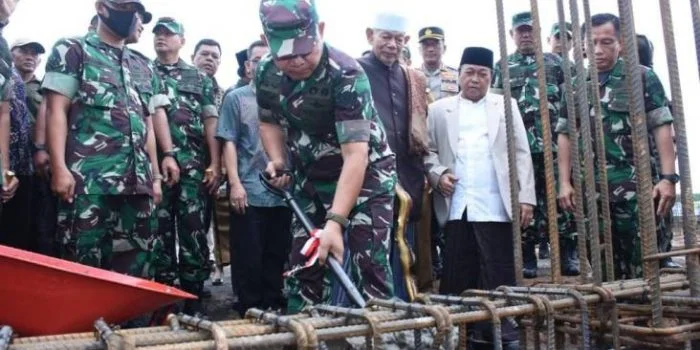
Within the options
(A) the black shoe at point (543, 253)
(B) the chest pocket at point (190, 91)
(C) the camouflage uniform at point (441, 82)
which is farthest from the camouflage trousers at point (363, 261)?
(A) the black shoe at point (543, 253)

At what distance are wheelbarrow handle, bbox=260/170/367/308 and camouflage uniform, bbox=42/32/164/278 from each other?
849 mm

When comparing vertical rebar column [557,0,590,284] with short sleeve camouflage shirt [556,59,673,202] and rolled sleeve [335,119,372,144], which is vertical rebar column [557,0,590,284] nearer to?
rolled sleeve [335,119,372,144]

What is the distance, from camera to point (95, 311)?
74.7 inches

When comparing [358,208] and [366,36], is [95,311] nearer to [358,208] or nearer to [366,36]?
[358,208]

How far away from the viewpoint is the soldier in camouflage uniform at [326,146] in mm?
2537

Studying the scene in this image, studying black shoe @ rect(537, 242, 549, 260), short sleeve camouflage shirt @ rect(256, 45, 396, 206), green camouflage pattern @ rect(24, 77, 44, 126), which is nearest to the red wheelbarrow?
short sleeve camouflage shirt @ rect(256, 45, 396, 206)

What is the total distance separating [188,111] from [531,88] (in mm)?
2620

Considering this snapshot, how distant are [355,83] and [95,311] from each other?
1.33m

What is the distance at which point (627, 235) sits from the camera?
3707 millimetres

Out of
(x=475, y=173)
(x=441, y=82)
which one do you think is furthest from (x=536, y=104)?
(x=475, y=173)

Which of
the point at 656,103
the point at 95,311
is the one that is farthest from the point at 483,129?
the point at 95,311

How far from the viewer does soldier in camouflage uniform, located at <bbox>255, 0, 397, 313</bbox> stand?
2.54 meters

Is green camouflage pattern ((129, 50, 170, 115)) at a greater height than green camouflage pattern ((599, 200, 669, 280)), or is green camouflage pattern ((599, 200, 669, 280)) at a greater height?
green camouflage pattern ((129, 50, 170, 115))

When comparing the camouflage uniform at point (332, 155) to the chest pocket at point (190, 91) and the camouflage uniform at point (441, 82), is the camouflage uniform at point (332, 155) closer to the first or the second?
the chest pocket at point (190, 91)
